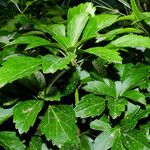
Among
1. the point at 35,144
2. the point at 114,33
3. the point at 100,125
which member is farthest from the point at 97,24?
the point at 35,144

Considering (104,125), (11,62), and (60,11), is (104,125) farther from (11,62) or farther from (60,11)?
(60,11)

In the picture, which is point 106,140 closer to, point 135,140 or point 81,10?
point 135,140

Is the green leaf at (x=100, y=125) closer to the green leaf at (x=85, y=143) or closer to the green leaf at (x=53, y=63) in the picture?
Answer: the green leaf at (x=85, y=143)

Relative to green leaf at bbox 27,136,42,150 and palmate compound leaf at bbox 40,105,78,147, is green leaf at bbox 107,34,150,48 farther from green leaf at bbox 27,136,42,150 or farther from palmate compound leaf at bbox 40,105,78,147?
green leaf at bbox 27,136,42,150

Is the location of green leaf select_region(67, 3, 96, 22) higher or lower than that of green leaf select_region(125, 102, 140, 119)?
higher

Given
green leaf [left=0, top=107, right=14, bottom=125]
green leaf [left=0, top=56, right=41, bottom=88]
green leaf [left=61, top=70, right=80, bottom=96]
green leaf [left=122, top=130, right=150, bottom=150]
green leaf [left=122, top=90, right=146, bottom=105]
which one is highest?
green leaf [left=0, top=56, right=41, bottom=88]

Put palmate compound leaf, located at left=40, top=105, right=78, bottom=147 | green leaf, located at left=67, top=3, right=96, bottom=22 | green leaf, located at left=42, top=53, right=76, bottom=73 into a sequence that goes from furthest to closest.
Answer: green leaf, located at left=67, top=3, right=96, bottom=22, palmate compound leaf, located at left=40, top=105, right=78, bottom=147, green leaf, located at left=42, top=53, right=76, bottom=73

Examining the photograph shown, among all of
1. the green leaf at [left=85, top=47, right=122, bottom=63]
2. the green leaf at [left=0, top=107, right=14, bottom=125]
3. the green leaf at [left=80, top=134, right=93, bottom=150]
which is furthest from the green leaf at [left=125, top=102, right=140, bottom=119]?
the green leaf at [left=0, top=107, right=14, bottom=125]

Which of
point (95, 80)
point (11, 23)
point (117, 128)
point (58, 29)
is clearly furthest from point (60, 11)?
point (117, 128)
